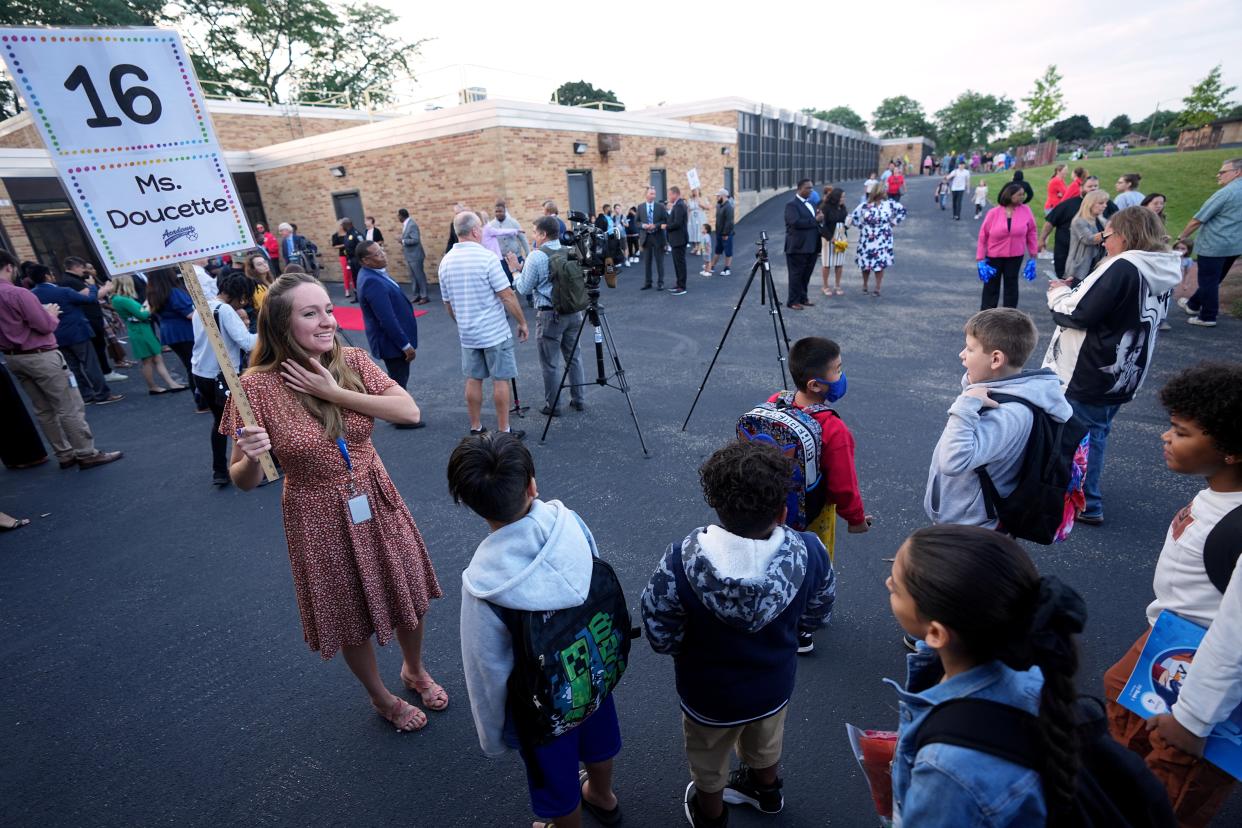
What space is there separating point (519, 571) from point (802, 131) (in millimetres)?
35610

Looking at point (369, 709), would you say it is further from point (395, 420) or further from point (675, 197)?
point (675, 197)

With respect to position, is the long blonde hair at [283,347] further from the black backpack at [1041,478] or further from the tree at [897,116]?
the tree at [897,116]

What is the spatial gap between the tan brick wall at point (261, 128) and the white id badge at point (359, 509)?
872 inches

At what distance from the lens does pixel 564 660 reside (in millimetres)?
1688

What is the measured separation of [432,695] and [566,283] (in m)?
3.83

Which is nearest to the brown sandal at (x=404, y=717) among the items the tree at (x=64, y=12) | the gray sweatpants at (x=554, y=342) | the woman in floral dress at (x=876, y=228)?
the gray sweatpants at (x=554, y=342)

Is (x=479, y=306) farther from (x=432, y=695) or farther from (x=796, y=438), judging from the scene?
(x=796, y=438)

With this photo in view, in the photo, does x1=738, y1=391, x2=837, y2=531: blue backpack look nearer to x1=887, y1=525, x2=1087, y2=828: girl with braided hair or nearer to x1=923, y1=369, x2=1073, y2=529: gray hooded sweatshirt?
x1=923, y1=369, x2=1073, y2=529: gray hooded sweatshirt

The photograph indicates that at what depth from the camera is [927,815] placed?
3.45 feet

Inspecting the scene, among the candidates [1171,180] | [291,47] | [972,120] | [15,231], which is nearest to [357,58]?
[291,47]

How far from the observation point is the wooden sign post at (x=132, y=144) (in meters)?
2.01

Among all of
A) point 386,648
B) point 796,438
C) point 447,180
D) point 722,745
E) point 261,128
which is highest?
point 261,128

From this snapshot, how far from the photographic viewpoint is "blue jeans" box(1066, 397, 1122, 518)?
351cm

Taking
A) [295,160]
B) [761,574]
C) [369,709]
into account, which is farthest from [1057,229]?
[295,160]
